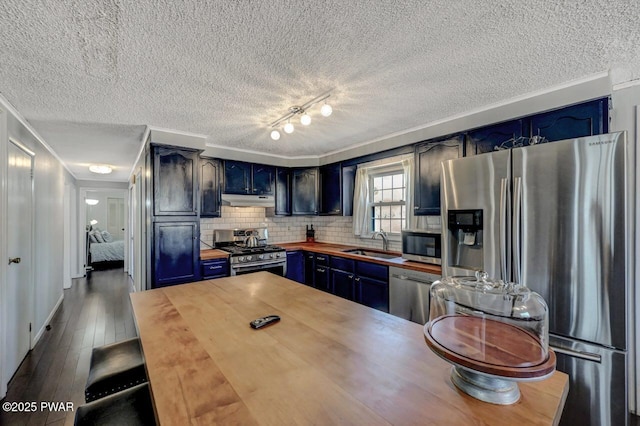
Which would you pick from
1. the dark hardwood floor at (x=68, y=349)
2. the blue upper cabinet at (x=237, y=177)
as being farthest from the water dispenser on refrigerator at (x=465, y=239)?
the dark hardwood floor at (x=68, y=349)

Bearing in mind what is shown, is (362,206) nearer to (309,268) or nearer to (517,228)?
(309,268)

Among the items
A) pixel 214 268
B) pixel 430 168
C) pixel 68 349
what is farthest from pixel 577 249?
pixel 68 349

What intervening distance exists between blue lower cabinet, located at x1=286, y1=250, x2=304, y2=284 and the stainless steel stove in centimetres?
10

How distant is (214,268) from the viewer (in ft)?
11.5

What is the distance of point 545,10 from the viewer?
4.38 ft

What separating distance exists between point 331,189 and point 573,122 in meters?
2.92

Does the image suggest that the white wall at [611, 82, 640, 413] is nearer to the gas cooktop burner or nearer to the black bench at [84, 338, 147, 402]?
the black bench at [84, 338, 147, 402]

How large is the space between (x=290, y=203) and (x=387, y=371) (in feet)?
12.4

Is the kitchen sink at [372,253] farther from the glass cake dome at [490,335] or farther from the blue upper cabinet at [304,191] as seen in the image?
the glass cake dome at [490,335]

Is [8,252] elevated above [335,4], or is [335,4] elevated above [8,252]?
[335,4]

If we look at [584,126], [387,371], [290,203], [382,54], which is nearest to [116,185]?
[290,203]

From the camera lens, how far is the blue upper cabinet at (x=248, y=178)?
4.02m

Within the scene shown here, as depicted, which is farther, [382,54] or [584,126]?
[584,126]

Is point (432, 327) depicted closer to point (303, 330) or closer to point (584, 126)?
point (303, 330)
